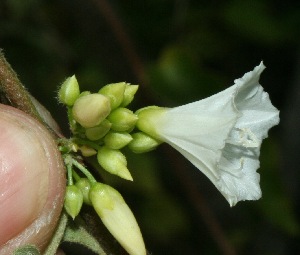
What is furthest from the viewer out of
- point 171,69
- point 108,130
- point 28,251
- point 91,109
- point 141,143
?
point 171,69

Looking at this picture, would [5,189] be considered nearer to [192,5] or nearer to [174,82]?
[174,82]

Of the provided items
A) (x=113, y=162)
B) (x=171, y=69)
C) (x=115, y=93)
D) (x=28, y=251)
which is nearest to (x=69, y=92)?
(x=115, y=93)

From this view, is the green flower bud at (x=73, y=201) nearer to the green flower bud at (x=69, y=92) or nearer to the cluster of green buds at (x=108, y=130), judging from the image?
the cluster of green buds at (x=108, y=130)

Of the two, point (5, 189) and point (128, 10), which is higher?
point (5, 189)

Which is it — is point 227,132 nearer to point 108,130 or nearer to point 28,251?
point 108,130

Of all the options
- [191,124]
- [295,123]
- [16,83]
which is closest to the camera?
[16,83]

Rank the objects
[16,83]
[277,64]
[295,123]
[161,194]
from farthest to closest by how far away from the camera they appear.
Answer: [277,64]
[295,123]
[161,194]
[16,83]

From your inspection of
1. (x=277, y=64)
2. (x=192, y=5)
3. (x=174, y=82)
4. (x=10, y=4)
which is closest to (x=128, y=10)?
(x=192, y=5)
